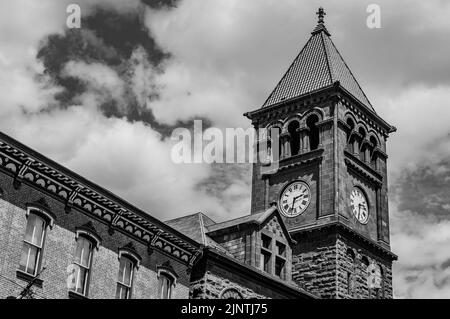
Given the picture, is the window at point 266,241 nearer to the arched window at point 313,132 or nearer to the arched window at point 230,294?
the arched window at point 230,294

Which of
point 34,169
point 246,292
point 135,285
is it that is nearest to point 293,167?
point 246,292

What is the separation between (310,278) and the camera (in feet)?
153

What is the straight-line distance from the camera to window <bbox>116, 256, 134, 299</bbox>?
1197 inches

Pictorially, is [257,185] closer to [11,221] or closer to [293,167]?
[293,167]

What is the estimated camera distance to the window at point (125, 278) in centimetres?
3041

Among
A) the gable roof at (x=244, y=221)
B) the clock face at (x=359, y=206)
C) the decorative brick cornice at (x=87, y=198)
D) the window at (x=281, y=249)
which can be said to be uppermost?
the clock face at (x=359, y=206)

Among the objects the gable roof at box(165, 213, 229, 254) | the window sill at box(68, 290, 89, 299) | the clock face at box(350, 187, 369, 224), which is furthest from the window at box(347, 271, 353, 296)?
the window sill at box(68, 290, 89, 299)

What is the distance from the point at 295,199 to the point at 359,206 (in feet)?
12.9

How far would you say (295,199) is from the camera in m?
50.0

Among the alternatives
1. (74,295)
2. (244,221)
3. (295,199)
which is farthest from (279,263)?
(74,295)

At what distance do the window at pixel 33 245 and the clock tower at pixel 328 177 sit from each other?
70.4ft

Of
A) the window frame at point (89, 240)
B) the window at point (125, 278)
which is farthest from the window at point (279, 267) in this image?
the window frame at point (89, 240)

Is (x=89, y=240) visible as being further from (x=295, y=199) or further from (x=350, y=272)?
(x=295, y=199)
